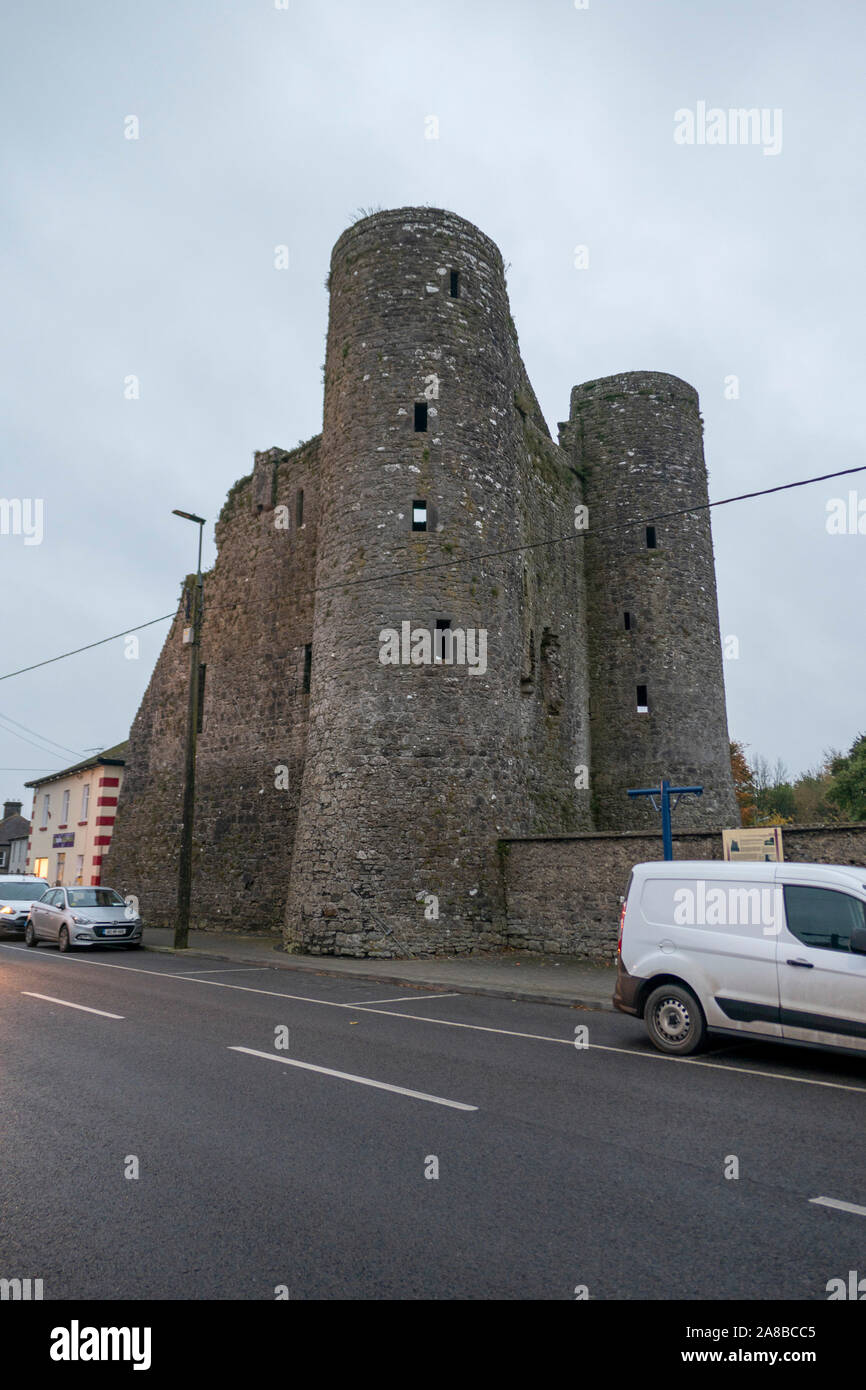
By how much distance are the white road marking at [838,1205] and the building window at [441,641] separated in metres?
14.7

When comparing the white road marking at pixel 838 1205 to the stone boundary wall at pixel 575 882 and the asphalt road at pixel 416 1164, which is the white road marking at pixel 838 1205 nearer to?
the asphalt road at pixel 416 1164

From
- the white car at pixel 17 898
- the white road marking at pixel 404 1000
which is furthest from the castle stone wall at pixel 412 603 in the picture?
the white car at pixel 17 898

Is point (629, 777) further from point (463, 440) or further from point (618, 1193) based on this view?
point (618, 1193)

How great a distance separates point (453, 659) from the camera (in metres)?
19.0

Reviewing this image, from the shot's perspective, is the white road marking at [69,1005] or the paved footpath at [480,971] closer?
the white road marking at [69,1005]

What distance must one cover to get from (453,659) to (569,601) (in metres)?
9.25

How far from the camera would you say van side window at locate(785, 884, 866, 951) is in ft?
25.4

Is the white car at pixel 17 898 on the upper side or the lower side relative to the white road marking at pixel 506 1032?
upper

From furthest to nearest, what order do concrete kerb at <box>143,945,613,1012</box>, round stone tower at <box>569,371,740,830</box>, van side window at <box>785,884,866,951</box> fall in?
1. round stone tower at <box>569,371,740,830</box>
2. concrete kerb at <box>143,945,613,1012</box>
3. van side window at <box>785,884,866,951</box>

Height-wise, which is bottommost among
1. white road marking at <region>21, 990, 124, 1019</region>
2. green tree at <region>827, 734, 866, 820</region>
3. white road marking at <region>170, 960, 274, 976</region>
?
white road marking at <region>170, 960, 274, 976</region>

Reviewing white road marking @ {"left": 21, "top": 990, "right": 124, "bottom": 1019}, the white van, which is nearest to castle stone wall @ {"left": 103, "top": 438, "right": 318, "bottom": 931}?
white road marking @ {"left": 21, "top": 990, "right": 124, "bottom": 1019}

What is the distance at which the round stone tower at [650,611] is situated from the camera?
26.7 metres

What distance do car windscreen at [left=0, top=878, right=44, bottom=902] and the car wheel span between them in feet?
66.9

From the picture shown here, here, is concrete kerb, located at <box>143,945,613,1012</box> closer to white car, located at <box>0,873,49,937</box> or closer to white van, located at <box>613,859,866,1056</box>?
white van, located at <box>613,859,866,1056</box>
